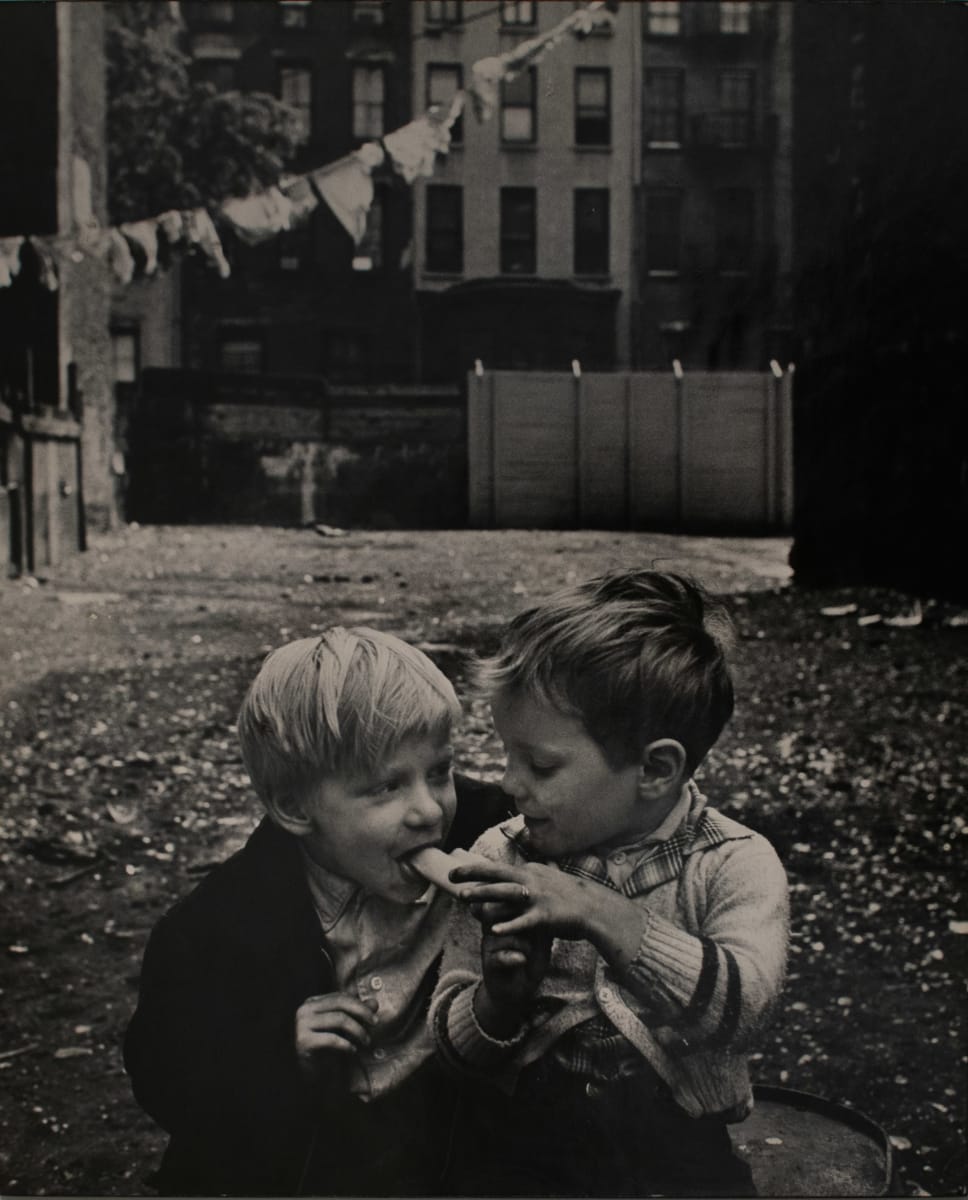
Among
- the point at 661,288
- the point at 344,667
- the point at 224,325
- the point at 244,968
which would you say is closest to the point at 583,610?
the point at 344,667

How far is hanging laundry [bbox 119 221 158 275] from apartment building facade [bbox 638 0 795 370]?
94cm

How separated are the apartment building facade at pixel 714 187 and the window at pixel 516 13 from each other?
0.64ft

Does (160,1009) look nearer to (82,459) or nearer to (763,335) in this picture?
(82,459)

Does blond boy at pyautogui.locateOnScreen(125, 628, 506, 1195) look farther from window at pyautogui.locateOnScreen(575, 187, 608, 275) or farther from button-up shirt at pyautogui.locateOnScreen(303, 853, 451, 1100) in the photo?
window at pyautogui.locateOnScreen(575, 187, 608, 275)

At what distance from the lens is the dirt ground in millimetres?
2369

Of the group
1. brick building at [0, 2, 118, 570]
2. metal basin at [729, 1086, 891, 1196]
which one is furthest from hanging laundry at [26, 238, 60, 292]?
metal basin at [729, 1086, 891, 1196]

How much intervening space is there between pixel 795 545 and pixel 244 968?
1.44 metres

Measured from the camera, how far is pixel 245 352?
2.60 metres

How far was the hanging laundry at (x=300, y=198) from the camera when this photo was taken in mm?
2508

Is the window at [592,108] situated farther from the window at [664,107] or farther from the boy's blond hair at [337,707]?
the boy's blond hair at [337,707]

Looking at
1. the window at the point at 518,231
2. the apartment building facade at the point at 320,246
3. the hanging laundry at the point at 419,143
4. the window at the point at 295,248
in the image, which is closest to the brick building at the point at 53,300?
the apartment building facade at the point at 320,246

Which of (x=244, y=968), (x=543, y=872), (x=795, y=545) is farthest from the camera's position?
(x=795, y=545)

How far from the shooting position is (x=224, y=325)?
2.61 meters

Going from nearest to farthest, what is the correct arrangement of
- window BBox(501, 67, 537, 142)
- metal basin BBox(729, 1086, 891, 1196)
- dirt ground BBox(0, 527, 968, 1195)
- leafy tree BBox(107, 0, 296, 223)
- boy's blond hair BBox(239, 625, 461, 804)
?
boy's blond hair BBox(239, 625, 461, 804) < metal basin BBox(729, 1086, 891, 1196) < dirt ground BBox(0, 527, 968, 1195) < window BBox(501, 67, 537, 142) < leafy tree BBox(107, 0, 296, 223)
